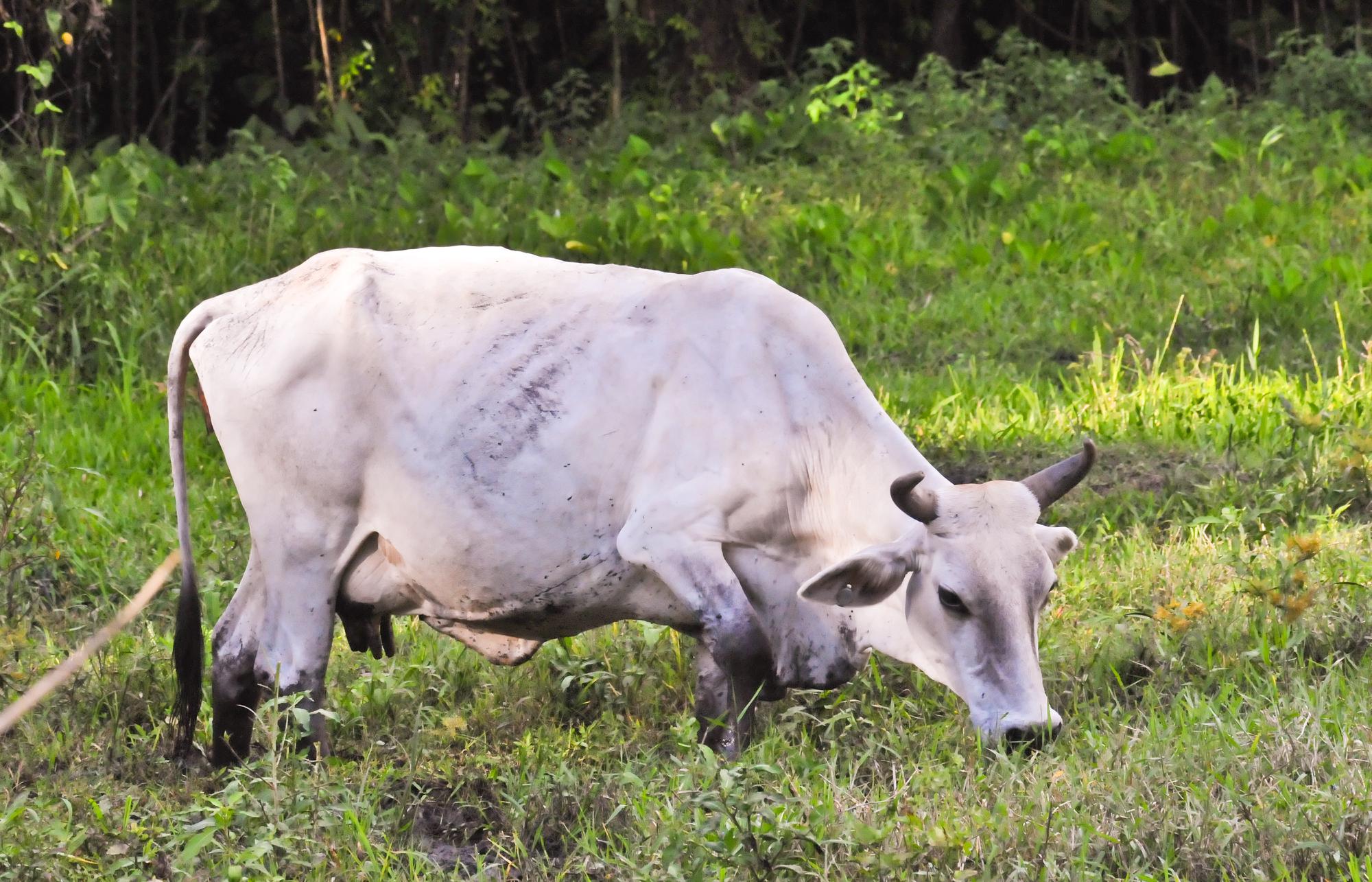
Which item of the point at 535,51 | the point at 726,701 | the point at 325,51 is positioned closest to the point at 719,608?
the point at 726,701

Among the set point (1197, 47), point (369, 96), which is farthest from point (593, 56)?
point (1197, 47)

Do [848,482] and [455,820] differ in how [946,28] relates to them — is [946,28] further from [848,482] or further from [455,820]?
[455,820]

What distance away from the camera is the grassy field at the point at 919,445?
3250 millimetres

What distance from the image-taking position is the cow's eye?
3.58m

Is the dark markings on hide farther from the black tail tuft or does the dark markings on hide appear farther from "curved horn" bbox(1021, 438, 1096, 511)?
"curved horn" bbox(1021, 438, 1096, 511)

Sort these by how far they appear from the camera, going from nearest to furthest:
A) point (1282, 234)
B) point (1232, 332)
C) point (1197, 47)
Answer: point (1232, 332) < point (1282, 234) < point (1197, 47)

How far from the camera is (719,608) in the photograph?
144 inches

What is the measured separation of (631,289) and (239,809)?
1468 millimetres

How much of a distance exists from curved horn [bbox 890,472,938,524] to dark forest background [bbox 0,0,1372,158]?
23.6 feet

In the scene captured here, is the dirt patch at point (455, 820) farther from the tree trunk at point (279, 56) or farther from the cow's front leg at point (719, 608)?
the tree trunk at point (279, 56)

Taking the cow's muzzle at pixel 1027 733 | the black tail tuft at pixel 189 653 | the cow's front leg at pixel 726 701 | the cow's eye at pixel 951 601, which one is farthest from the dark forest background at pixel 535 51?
the cow's muzzle at pixel 1027 733

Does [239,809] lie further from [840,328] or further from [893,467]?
[840,328]

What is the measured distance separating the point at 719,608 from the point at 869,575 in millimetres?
320

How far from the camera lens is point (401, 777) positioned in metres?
3.81
